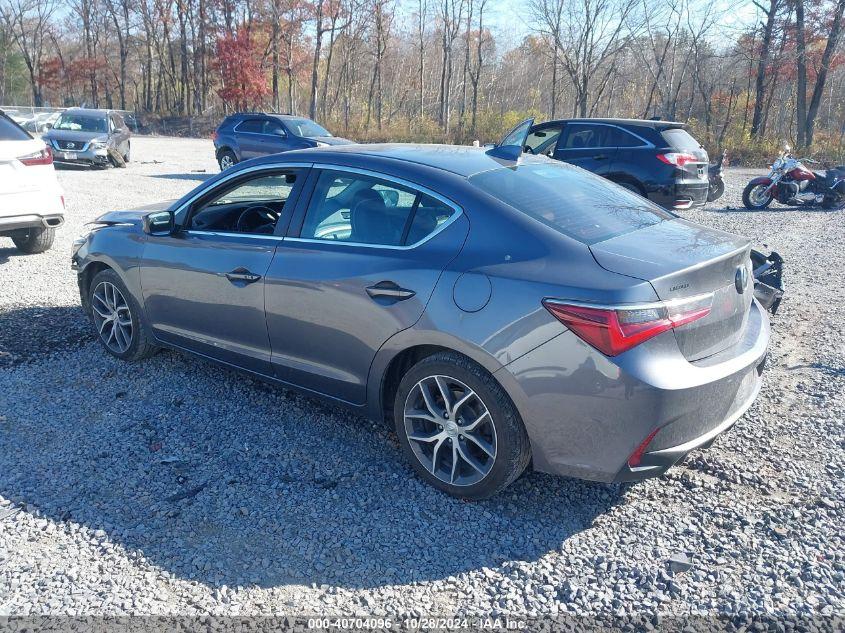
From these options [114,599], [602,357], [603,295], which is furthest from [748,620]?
[114,599]

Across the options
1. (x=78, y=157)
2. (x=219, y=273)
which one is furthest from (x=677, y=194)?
(x=78, y=157)

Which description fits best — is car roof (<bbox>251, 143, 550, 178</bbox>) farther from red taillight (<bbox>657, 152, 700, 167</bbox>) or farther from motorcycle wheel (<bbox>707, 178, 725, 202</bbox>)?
motorcycle wheel (<bbox>707, 178, 725, 202</bbox>)

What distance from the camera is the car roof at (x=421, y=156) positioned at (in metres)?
3.69

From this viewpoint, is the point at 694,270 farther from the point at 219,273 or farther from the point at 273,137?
the point at 273,137

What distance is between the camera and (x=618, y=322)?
2791 mm

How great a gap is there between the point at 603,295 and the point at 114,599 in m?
2.30

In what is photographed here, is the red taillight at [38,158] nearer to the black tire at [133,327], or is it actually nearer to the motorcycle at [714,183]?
the black tire at [133,327]

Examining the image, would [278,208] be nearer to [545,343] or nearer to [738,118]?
[545,343]

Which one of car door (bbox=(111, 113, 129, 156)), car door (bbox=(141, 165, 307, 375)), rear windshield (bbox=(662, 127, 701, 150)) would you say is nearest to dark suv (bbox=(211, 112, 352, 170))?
car door (bbox=(111, 113, 129, 156))

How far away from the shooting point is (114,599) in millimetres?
2697

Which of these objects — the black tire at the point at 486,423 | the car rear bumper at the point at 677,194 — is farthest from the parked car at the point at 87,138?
the black tire at the point at 486,423

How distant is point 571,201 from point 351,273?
1.22 m

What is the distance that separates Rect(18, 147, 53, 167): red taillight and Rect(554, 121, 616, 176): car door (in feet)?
25.6

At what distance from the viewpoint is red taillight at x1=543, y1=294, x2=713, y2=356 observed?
2795mm
